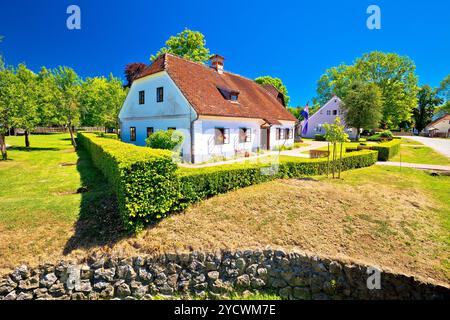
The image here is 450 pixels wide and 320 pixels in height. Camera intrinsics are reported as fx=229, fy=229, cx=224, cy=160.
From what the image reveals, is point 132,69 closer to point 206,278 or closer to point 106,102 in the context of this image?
point 106,102

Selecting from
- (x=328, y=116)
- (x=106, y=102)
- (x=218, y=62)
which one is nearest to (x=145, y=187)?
(x=218, y=62)

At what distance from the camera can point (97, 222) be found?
7.55 m

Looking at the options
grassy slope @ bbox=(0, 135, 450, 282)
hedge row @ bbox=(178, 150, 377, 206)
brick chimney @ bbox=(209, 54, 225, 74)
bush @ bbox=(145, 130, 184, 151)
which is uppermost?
brick chimney @ bbox=(209, 54, 225, 74)

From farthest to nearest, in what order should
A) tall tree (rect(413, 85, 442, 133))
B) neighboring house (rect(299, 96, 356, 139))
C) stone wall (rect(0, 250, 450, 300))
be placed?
tall tree (rect(413, 85, 442, 133)) → neighboring house (rect(299, 96, 356, 139)) → stone wall (rect(0, 250, 450, 300))

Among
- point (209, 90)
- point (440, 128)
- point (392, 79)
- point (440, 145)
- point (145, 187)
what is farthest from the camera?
point (440, 128)

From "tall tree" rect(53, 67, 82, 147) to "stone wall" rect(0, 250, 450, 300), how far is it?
23.1 metres

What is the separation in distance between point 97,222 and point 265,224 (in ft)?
18.3

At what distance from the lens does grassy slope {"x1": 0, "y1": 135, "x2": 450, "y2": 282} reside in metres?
6.49

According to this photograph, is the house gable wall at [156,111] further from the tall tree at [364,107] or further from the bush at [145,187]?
the tall tree at [364,107]

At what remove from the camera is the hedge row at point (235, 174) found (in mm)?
8461

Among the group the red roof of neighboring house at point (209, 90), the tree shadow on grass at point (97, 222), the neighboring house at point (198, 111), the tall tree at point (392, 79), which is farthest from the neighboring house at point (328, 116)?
the tree shadow on grass at point (97, 222)

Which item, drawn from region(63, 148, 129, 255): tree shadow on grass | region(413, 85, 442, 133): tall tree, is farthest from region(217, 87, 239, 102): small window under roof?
region(413, 85, 442, 133): tall tree

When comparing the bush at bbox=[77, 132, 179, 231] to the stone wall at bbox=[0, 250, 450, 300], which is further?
the bush at bbox=[77, 132, 179, 231]

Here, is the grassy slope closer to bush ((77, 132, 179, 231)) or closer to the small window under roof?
bush ((77, 132, 179, 231))
